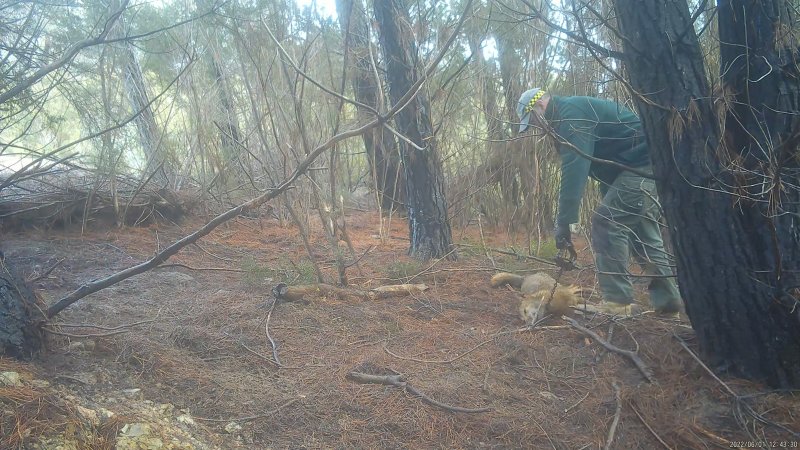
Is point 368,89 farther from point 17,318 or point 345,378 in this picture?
point 17,318

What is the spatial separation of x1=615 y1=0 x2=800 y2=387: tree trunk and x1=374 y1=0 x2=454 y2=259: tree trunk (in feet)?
8.82

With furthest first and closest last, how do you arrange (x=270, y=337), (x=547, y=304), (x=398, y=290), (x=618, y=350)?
(x=398, y=290)
(x=547, y=304)
(x=270, y=337)
(x=618, y=350)

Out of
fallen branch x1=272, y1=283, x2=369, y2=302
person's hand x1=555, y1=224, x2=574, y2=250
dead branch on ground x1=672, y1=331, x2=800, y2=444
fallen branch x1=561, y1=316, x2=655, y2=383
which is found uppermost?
person's hand x1=555, y1=224, x2=574, y2=250

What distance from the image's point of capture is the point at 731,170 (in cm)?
278

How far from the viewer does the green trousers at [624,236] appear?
4137 millimetres

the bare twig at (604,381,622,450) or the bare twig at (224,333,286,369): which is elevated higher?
the bare twig at (224,333,286,369)

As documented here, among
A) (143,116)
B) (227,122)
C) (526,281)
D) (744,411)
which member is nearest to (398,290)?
(526,281)

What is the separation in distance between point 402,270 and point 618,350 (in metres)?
2.12

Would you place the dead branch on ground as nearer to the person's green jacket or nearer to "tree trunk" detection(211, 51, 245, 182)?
the person's green jacket

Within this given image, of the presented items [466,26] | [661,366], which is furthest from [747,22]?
[466,26]

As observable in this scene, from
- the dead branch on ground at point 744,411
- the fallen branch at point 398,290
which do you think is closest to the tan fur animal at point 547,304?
the fallen branch at point 398,290

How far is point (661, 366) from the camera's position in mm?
3256

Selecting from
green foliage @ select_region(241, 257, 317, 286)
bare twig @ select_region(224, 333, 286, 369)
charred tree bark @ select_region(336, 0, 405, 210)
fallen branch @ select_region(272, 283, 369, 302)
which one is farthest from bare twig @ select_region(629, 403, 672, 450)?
charred tree bark @ select_region(336, 0, 405, 210)

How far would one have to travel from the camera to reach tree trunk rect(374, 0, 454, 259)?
18.4 ft
